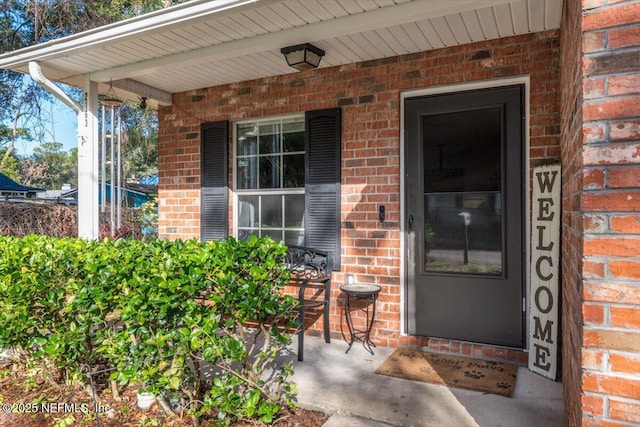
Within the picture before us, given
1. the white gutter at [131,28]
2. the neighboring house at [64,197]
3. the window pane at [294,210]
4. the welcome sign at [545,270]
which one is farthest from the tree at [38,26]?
the welcome sign at [545,270]

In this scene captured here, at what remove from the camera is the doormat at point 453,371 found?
2.94 m

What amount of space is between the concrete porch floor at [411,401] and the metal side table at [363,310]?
47cm

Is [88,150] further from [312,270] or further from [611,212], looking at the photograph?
[611,212]

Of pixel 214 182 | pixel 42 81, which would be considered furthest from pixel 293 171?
pixel 42 81

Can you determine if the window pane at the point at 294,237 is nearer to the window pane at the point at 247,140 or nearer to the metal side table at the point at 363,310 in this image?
the metal side table at the point at 363,310

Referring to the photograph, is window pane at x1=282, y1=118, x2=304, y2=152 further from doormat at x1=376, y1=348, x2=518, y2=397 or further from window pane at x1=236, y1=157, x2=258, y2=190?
doormat at x1=376, y1=348, x2=518, y2=397

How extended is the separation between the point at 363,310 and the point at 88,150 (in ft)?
9.89

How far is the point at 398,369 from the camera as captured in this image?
10.7 feet

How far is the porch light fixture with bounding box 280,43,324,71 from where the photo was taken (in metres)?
3.36

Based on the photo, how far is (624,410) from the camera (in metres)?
1.33

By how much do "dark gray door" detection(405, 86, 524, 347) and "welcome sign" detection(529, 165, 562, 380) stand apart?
0.51 ft

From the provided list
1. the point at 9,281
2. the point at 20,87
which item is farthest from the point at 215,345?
Answer: the point at 20,87

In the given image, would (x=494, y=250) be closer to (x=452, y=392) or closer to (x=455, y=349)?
(x=455, y=349)

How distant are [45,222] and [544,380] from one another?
7828 millimetres
